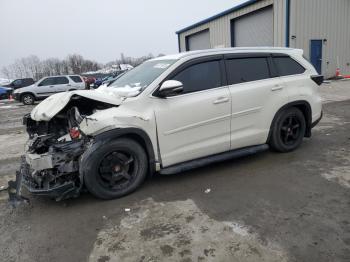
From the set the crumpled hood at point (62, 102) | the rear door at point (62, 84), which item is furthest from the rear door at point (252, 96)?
the rear door at point (62, 84)

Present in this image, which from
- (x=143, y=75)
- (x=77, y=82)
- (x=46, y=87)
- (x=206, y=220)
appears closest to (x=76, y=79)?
(x=77, y=82)

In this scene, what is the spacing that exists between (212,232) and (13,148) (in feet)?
18.8

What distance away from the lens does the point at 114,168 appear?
3.79 m

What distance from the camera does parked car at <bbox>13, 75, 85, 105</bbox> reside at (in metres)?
18.5

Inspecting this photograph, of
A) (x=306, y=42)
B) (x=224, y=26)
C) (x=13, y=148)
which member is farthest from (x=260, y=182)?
(x=224, y=26)

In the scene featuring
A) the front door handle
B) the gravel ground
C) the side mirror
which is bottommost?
the gravel ground

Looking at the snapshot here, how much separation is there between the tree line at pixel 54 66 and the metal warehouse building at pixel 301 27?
1803 inches

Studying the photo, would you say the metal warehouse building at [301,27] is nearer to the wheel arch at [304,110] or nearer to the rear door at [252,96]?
the wheel arch at [304,110]

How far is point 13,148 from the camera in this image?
7.01 meters

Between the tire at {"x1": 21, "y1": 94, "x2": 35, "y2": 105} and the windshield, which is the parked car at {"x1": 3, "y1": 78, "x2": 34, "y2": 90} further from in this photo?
the windshield

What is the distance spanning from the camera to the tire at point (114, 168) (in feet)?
11.7

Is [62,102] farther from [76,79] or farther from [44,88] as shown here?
[76,79]

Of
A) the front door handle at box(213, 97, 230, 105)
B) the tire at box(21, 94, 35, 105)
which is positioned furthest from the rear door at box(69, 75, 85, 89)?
the front door handle at box(213, 97, 230, 105)

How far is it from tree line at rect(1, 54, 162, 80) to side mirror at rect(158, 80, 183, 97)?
62.3 m
